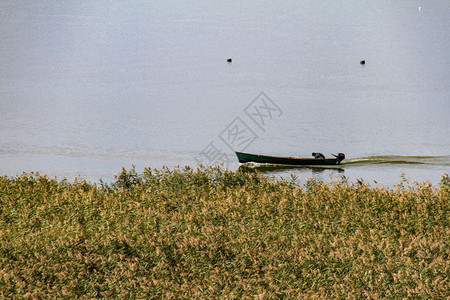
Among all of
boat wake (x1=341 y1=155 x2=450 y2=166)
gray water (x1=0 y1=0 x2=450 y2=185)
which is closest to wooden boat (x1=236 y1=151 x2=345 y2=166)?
gray water (x1=0 y1=0 x2=450 y2=185)

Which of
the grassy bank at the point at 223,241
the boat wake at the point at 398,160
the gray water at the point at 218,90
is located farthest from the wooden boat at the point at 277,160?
the grassy bank at the point at 223,241

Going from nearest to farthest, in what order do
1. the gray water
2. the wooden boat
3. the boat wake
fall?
the wooden boat, the boat wake, the gray water

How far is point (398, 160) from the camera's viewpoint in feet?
118

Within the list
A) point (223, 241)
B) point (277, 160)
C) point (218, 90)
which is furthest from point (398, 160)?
point (223, 241)

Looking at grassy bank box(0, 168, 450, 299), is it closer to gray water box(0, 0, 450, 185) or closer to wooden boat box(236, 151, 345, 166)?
gray water box(0, 0, 450, 185)

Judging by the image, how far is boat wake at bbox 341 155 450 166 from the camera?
3575 centimetres

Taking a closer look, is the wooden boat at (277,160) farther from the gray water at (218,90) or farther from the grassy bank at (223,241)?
the grassy bank at (223,241)

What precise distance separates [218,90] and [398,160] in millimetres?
22414

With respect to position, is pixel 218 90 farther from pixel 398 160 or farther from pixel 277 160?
pixel 277 160

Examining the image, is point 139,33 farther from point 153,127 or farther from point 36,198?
point 36,198

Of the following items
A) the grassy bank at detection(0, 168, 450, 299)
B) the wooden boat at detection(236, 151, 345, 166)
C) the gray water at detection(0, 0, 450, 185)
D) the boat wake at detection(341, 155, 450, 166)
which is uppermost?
the gray water at detection(0, 0, 450, 185)

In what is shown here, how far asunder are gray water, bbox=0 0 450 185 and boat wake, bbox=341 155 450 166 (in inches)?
2.7

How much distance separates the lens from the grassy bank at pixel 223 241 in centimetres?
1268

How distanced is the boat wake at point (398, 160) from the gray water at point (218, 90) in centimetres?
7
